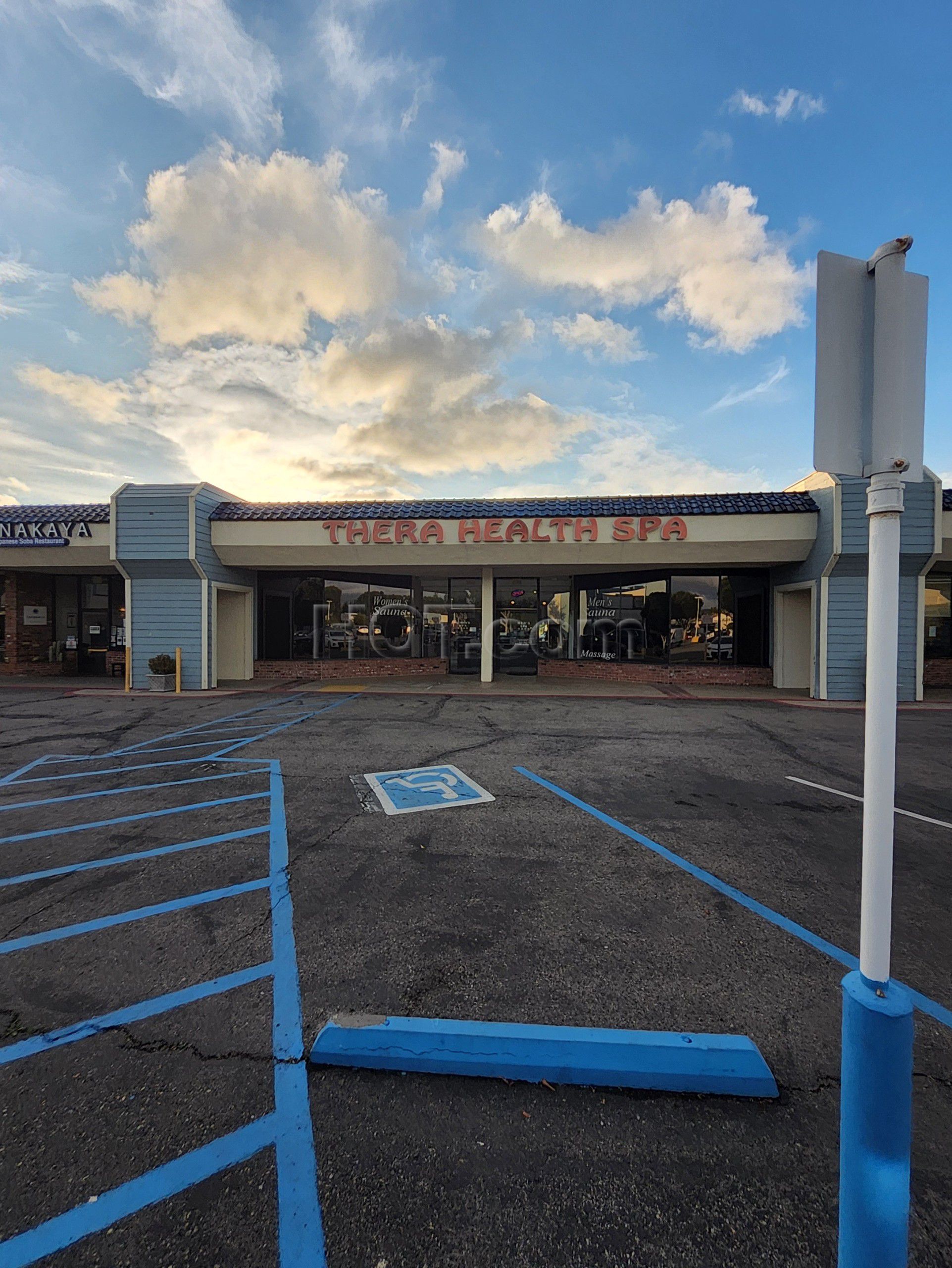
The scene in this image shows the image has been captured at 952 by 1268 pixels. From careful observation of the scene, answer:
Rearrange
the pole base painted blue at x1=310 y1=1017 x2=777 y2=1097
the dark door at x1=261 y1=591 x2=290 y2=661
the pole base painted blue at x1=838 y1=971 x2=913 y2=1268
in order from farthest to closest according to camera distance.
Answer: the dark door at x1=261 y1=591 x2=290 y2=661 → the pole base painted blue at x1=310 y1=1017 x2=777 y2=1097 → the pole base painted blue at x1=838 y1=971 x2=913 y2=1268

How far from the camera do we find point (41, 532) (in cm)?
1669

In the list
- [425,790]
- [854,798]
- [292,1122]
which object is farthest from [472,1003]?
[854,798]

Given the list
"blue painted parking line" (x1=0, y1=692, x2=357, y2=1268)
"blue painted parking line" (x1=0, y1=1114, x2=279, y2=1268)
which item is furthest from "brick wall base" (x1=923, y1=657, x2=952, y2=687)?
"blue painted parking line" (x1=0, y1=1114, x2=279, y2=1268)

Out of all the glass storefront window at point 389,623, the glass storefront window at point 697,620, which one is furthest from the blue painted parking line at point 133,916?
the glass storefront window at point 697,620

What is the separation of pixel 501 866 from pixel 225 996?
2.27 m

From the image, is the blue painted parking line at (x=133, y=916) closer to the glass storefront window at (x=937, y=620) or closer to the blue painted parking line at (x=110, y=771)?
the blue painted parking line at (x=110, y=771)

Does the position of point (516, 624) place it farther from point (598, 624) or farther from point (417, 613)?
point (417, 613)

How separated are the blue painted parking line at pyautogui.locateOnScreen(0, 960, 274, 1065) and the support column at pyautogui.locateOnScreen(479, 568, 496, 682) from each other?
577 inches

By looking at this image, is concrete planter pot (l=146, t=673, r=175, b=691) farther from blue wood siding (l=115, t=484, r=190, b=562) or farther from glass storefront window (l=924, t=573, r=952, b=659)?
glass storefront window (l=924, t=573, r=952, b=659)

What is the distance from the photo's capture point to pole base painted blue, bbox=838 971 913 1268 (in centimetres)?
145

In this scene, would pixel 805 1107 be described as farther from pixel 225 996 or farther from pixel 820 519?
pixel 820 519

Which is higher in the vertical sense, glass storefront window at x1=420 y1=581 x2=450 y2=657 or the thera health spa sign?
the thera health spa sign

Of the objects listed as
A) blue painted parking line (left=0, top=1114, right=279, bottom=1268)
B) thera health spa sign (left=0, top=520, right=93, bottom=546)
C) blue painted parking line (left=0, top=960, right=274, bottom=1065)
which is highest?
thera health spa sign (left=0, top=520, right=93, bottom=546)

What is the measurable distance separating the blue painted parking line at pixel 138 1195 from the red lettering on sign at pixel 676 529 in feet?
50.2
